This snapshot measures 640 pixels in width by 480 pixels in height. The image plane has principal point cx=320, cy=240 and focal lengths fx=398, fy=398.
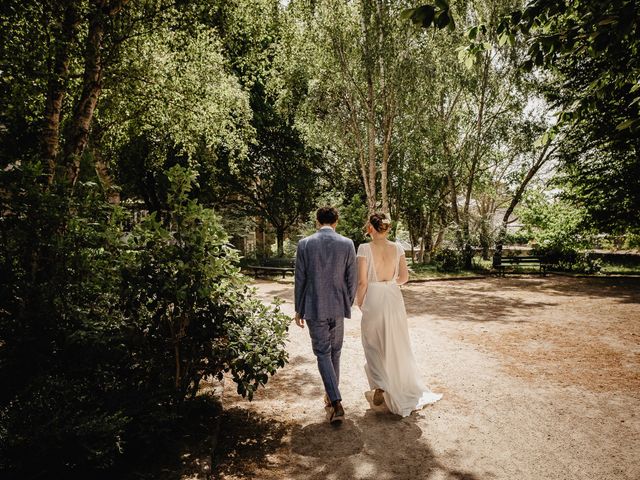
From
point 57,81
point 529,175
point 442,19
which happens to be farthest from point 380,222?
point 529,175

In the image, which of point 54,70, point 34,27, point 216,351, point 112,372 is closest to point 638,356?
point 216,351

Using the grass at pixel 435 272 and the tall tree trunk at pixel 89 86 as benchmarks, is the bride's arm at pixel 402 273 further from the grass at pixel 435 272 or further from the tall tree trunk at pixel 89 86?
the grass at pixel 435 272

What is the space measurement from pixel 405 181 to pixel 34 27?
21.8 metres

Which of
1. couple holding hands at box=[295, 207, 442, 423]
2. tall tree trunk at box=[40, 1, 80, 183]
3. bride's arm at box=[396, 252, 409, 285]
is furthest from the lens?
tall tree trunk at box=[40, 1, 80, 183]

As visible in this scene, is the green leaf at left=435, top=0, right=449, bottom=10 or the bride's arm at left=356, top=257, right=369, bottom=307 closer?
the green leaf at left=435, top=0, right=449, bottom=10

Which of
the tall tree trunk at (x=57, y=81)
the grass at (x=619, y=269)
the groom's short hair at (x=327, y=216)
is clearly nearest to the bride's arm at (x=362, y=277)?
the groom's short hair at (x=327, y=216)

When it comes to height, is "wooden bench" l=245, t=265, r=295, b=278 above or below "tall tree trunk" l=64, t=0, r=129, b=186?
below

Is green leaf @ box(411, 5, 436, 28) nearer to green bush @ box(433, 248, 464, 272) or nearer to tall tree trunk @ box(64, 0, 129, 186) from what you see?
tall tree trunk @ box(64, 0, 129, 186)

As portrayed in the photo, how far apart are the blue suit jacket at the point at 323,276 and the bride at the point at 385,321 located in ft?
1.52

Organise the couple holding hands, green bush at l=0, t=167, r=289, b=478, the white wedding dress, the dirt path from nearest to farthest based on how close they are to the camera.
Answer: green bush at l=0, t=167, r=289, b=478 < the dirt path < the couple holding hands < the white wedding dress

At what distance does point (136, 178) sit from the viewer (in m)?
22.8

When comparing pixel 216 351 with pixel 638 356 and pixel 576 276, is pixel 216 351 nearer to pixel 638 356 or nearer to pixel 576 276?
pixel 638 356

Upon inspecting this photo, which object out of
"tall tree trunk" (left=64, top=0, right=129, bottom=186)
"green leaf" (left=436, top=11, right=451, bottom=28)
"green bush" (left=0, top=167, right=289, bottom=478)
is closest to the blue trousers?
"green bush" (left=0, top=167, right=289, bottom=478)

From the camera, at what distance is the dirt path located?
3.37 meters
